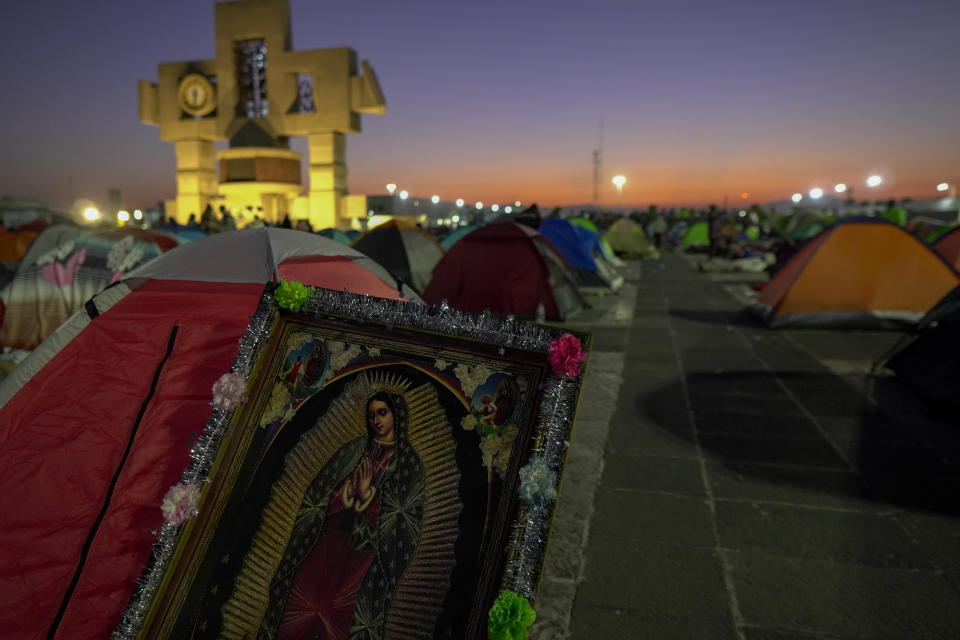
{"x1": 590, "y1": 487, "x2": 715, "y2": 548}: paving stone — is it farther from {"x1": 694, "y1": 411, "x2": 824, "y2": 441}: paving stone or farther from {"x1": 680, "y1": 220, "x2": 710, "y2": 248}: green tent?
{"x1": 680, "y1": 220, "x2": 710, "y2": 248}: green tent

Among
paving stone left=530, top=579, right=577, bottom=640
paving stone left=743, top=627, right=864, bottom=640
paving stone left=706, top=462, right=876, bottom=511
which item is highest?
paving stone left=706, top=462, right=876, bottom=511

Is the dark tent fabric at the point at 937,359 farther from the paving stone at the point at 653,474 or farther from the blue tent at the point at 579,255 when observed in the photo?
the blue tent at the point at 579,255

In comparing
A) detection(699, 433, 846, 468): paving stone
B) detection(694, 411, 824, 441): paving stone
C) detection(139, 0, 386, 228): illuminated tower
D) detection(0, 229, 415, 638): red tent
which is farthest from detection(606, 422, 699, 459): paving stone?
detection(139, 0, 386, 228): illuminated tower

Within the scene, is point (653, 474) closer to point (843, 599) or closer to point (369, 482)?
point (843, 599)

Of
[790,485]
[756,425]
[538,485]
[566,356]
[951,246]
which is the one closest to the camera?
[538,485]

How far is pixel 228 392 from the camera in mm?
1965

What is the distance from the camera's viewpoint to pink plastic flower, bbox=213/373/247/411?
1961 mm

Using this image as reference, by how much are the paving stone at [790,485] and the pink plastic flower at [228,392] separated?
3.17 m

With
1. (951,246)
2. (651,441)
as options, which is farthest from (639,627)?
(951,246)

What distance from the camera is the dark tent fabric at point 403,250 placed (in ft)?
37.6

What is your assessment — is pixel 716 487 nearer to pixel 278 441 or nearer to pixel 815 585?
pixel 815 585

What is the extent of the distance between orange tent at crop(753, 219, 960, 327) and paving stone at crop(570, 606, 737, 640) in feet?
25.3

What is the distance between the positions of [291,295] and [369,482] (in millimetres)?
750

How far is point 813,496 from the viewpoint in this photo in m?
3.76
